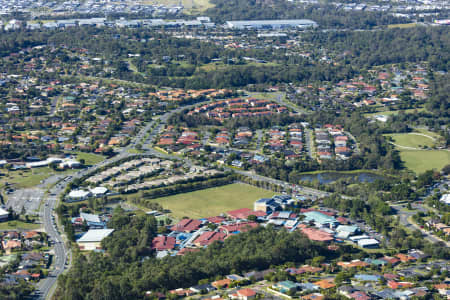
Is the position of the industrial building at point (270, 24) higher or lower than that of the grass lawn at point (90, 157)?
higher

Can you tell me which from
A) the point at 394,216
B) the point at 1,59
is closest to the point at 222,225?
the point at 394,216

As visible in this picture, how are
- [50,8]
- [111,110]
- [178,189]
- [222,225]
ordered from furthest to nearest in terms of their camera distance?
1. [50,8]
2. [111,110]
3. [178,189]
4. [222,225]

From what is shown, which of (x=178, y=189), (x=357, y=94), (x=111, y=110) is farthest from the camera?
(x=357, y=94)

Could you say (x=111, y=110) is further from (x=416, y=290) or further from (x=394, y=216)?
(x=416, y=290)

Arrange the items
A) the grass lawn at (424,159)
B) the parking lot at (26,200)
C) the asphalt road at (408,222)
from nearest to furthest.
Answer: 1. the asphalt road at (408,222)
2. the parking lot at (26,200)
3. the grass lawn at (424,159)

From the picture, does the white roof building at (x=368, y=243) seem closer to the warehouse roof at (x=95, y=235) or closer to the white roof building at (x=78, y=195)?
the warehouse roof at (x=95, y=235)

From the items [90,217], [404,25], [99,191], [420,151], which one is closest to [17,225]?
[90,217]

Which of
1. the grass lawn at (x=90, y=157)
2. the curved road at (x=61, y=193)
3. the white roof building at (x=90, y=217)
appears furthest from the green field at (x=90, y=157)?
the white roof building at (x=90, y=217)
